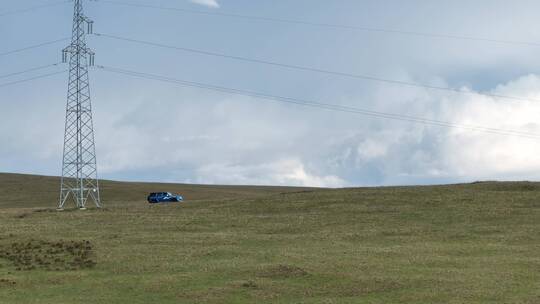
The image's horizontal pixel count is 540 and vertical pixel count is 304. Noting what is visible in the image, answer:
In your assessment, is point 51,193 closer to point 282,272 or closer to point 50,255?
point 50,255

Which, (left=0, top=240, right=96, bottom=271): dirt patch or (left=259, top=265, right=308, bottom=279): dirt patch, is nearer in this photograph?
(left=259, top=265, right=308, bottom=279): dirt patch

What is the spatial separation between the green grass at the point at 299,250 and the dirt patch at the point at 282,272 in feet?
0.19

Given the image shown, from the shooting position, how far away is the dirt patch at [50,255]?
37.6m

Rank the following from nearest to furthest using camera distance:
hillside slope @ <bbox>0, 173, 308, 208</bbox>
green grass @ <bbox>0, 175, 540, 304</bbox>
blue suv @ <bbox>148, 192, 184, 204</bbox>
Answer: green grass @ <bbox>0, 175, 540, 304</bbox> → blue suv @ <bbox>148, 192, 184, 204</bbox> → hillside slope @ <bbox>0, 173, 308, 208</bbox>

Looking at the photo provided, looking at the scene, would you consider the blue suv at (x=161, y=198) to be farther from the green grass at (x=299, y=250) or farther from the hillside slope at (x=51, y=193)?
the green grass at (x=299, y=250)

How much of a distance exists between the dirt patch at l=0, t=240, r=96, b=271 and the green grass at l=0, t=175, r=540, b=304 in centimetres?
26

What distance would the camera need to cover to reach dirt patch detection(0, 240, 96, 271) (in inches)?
1479

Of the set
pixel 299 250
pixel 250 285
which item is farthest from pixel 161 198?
pixel 250 285

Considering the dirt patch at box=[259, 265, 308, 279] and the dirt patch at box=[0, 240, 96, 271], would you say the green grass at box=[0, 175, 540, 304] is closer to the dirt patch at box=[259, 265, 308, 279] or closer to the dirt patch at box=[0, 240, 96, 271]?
the dirt patch at box=[259, 265, 308, 279]

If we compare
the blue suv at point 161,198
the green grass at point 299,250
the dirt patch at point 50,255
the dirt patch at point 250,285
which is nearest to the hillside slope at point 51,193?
the blue suv at point 161,198

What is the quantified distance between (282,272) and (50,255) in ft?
51.0

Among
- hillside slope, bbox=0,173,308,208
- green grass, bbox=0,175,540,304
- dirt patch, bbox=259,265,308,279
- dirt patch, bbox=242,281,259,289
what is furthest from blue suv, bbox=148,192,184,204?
dirt patch, bbox=242,281,259,289

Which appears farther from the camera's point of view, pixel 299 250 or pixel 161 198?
pixel 161 198

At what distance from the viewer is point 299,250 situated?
40.8m
